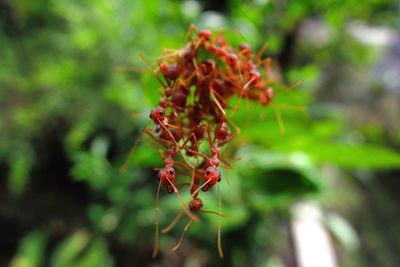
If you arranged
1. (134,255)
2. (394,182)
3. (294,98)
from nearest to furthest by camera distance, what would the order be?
(294,98) < (134,255) < (394,182)

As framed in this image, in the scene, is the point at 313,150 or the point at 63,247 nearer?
the point at 313,150

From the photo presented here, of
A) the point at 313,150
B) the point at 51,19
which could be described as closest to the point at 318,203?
the point at 313,150

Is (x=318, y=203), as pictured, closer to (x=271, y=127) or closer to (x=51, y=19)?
(x=271, y=127)

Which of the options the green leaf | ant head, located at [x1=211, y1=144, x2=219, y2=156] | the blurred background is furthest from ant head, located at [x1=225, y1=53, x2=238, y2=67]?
the green leaf

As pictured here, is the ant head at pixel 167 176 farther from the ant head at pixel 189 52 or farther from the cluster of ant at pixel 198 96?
the ant head at pixel 189 52

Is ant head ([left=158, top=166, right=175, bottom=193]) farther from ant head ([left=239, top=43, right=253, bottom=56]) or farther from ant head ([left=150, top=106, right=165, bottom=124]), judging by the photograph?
ant head ([left=239, top=43, right=253, bottom=56])

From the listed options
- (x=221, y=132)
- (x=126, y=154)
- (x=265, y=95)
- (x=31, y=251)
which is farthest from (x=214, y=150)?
(x=31, y=251)

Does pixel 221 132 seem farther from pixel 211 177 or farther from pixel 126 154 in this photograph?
pixel 126 154

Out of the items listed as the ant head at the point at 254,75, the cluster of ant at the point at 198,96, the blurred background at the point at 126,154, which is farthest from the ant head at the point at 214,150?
the blurred background at the point at 126,154
